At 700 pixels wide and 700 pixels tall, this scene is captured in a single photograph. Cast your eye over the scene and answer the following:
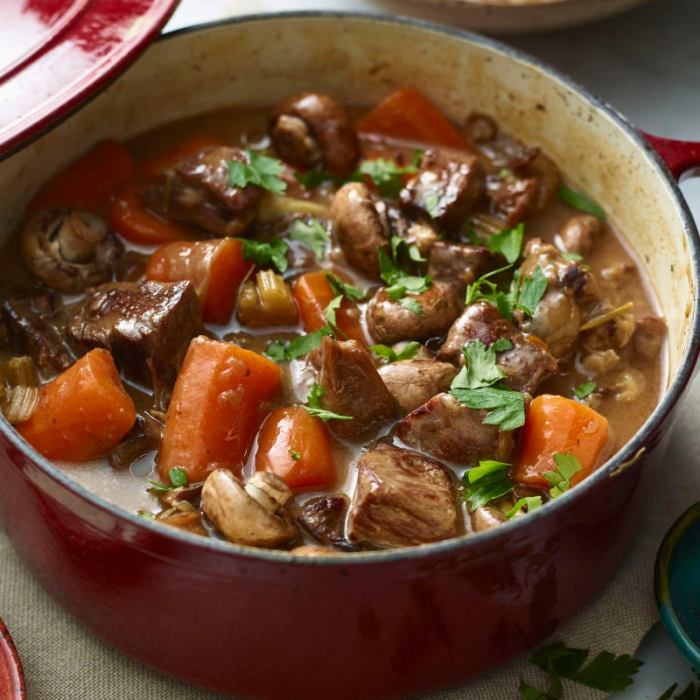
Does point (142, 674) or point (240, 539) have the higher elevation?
point (240, 539)

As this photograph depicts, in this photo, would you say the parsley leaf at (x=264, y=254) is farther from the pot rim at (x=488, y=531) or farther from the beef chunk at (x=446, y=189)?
the pot rim at (x=488, y=531)

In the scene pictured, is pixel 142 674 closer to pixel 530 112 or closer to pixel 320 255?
pixel 320 255

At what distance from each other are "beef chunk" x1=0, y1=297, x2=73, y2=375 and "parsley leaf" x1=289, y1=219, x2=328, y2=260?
729mm

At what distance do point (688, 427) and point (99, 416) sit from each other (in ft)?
5.16

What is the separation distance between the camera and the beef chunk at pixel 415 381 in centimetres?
281

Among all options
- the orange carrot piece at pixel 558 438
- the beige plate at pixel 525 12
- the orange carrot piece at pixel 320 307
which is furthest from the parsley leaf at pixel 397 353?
the beige plate at pixel 525 12

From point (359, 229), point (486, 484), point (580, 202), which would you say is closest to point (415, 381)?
point (486, 484)

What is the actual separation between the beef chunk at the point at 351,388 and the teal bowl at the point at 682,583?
751 millimetres

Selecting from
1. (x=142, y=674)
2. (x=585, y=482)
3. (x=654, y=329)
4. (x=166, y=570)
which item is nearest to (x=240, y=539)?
(x=166, y=570)

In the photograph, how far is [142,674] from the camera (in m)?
2.71

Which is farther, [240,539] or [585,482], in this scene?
[240,539]

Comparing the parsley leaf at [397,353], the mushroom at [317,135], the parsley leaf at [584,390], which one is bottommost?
the parsley leaf at [584,390]

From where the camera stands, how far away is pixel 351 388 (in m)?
2.75

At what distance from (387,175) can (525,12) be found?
82 cm
